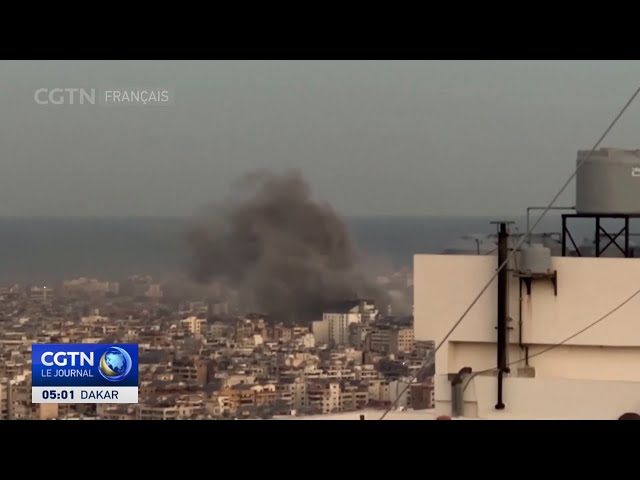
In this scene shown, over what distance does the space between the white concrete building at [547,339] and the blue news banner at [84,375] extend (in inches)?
122

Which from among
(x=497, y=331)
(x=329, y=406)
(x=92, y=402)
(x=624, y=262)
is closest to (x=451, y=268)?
(x=497, y=331)

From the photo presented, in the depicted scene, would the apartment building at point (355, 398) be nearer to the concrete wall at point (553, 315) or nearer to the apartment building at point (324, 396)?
the apartment building at point (324, 396)

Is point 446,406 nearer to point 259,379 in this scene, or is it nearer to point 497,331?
point 497,331

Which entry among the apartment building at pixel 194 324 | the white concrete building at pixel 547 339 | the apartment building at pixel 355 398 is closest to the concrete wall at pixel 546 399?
the white concrete building at pixel 547 339

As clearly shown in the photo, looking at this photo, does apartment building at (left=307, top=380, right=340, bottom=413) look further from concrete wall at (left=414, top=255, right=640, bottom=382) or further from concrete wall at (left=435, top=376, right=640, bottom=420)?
concrete wall at (left=435, top=376, right=640, bottom=420)

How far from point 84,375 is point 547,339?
4.56m

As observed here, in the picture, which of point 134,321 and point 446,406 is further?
point 134,321

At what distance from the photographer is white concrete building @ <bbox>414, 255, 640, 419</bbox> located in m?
10.9

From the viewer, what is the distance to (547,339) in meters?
11.4

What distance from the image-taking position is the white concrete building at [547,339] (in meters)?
10.9

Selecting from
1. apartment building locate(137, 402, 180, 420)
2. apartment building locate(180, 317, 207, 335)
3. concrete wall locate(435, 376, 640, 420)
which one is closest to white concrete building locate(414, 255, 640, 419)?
concrete wall locate(435, 376, 640, 420)

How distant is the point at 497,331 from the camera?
11570mm

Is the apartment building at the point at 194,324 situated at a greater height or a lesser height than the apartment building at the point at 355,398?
greater

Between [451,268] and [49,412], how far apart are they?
13.9 feet
